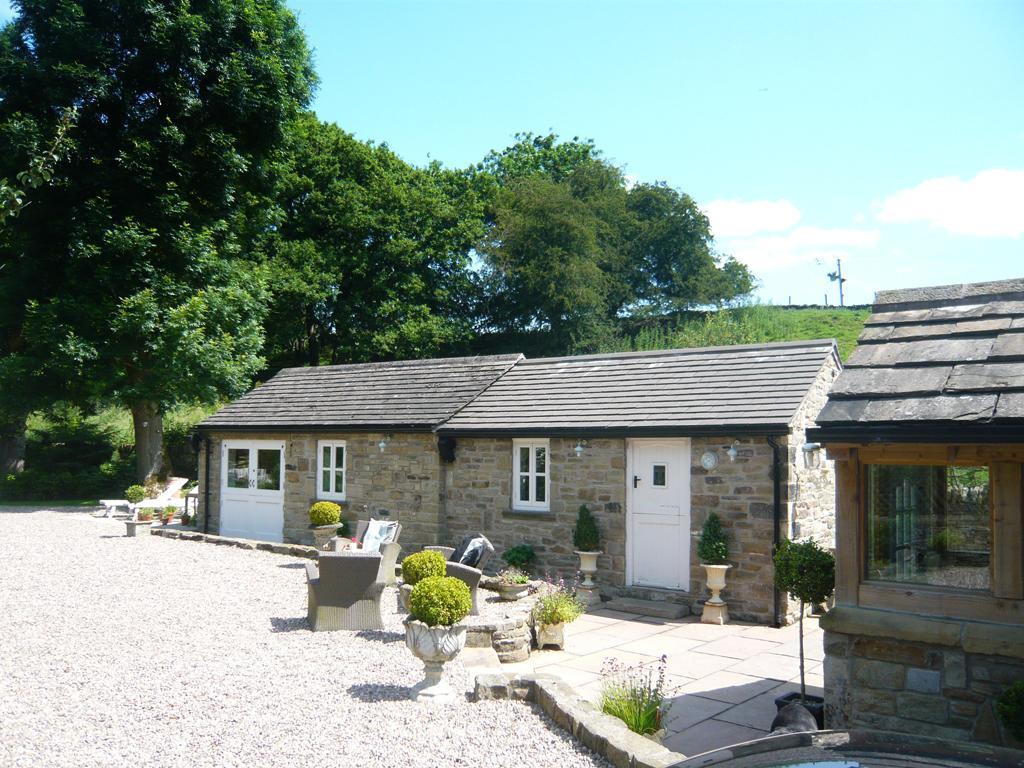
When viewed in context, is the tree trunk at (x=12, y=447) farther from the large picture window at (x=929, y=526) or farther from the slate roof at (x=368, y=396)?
the large picture window at (x=929, y=526)

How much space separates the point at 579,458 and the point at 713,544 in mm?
2822

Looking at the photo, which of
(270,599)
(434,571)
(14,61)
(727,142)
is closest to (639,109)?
(727,142)

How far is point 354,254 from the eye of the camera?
110ft

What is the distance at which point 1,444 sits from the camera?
2945 cm

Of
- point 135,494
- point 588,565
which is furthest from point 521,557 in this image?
point 135,494

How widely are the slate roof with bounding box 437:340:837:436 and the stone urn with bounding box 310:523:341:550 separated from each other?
307 centimetres

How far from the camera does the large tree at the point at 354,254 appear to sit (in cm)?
3250

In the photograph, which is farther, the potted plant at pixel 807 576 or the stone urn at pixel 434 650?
the stone urn at pixel 434 650

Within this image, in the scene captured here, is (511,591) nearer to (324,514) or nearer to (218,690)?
(218,690)

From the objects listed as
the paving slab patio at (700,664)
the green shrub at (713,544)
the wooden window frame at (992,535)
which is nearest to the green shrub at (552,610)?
the paving slab patio at (700,664)

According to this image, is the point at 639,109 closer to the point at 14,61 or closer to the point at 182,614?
the point at 182,614

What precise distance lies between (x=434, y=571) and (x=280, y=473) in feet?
35.9

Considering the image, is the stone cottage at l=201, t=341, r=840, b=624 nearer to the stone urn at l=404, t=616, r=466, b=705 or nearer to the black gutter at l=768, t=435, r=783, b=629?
the black gutter at l=768, t=435, r=783, b=629

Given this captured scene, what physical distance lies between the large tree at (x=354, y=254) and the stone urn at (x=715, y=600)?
23711 mm
